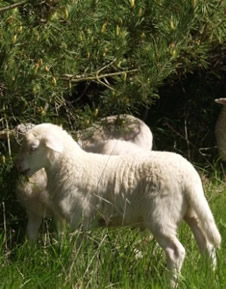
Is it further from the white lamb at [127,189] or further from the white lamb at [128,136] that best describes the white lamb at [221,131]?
the white lamb at [127,189]

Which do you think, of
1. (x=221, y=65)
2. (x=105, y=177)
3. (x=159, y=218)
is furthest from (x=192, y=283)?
(x=221, y=65)

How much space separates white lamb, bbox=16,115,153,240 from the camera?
20.4 ft

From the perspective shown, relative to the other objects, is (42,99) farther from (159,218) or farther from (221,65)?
(221,65)

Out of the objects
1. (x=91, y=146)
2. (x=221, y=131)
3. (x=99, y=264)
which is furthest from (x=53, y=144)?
(x=221, y=131)

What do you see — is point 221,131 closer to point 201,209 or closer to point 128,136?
point 128,136

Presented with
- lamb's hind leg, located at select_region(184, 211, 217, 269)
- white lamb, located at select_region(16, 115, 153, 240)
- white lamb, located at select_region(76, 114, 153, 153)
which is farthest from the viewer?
white lamb, located at select_region(76, 114, 153, 153)

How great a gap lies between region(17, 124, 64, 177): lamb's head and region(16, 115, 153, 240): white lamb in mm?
90

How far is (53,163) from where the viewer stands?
20.2 ft

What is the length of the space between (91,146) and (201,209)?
7.40ft

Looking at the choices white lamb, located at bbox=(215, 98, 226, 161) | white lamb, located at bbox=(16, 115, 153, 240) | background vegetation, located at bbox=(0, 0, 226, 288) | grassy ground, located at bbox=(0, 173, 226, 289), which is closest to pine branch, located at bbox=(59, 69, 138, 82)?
background vegetation, located at bbox=(0, 0, 226, 288)

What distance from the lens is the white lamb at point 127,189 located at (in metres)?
5.57

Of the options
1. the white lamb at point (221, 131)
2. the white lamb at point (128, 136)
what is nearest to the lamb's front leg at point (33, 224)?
the white lamb at point (128, 136)

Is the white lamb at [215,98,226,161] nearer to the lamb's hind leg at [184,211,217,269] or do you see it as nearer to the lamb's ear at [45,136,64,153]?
the lamb's hind leg at [184,211,217,269]

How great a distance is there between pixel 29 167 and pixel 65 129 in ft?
1.49
